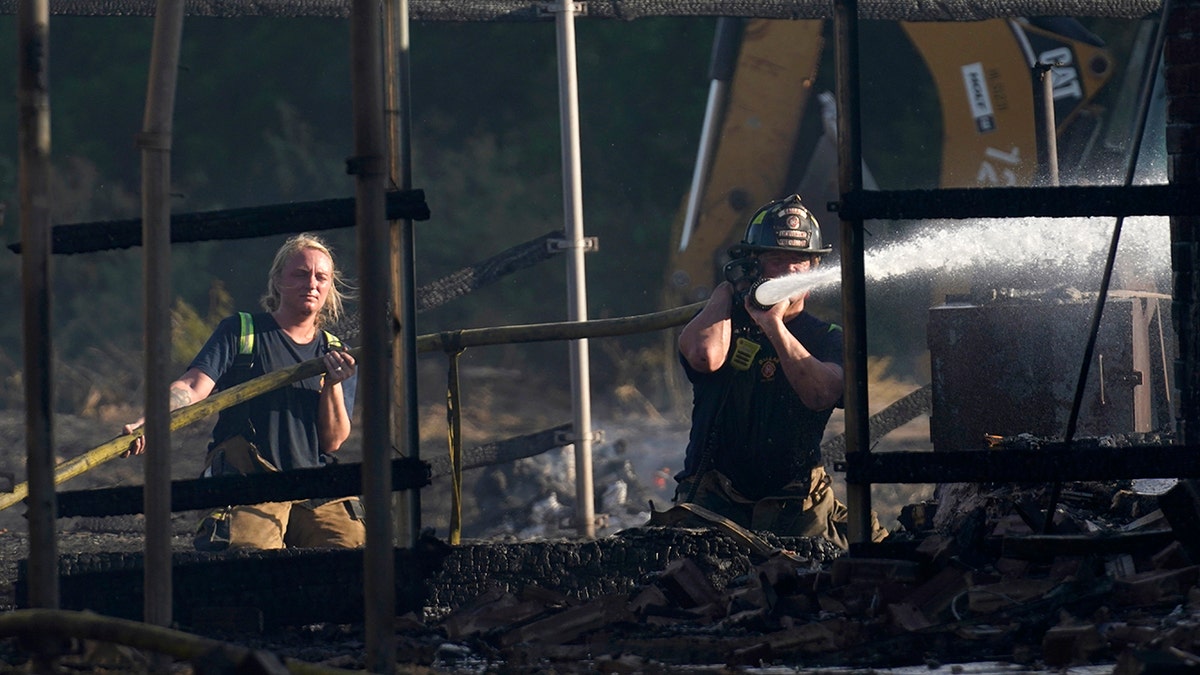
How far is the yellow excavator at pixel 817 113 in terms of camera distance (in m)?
10.1

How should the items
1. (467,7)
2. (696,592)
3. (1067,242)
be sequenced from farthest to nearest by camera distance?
(467,7) < (1067,242) < (696,592)

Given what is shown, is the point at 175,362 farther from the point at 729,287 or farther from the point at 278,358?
the point at 729,287

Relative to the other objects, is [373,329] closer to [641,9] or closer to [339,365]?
[339,365]

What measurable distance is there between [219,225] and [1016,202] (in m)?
2.18

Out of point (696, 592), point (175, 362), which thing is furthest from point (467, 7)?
point (696, 592)

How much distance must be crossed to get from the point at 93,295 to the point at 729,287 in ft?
18.3

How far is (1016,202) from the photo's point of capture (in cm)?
397

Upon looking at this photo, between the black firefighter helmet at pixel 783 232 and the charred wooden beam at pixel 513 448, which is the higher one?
the black firefighter helmet at pixel 783 232

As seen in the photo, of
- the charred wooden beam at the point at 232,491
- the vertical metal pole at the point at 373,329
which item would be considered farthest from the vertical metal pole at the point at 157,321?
the charred wooden beam at the point at 232,491

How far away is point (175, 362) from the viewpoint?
10.2 metres

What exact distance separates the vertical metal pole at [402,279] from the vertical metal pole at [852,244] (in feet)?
4.06

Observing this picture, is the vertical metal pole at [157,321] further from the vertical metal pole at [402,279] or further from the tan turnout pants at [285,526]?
the tan turnout pants at [285,526]

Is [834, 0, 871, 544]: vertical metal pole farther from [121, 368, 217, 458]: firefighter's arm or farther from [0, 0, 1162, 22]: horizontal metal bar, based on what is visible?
[0, 0, 1162, 22]: horizontal metal bar

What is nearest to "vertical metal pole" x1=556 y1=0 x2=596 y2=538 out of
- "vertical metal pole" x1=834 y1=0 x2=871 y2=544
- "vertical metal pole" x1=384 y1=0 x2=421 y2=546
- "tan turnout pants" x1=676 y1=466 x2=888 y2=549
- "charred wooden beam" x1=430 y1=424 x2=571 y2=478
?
"charred wooden beam" x1=430 y1=424 x2=571 y2=478
